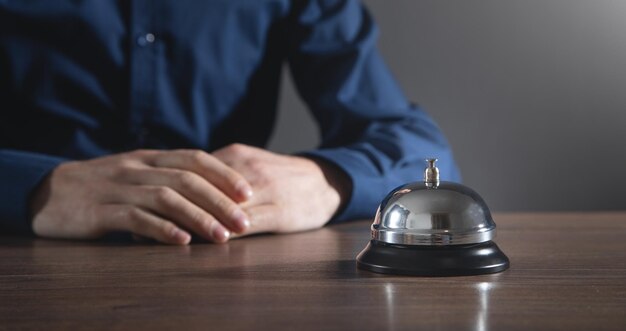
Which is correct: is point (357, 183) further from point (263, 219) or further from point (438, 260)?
point (438, 260)

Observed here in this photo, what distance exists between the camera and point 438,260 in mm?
720

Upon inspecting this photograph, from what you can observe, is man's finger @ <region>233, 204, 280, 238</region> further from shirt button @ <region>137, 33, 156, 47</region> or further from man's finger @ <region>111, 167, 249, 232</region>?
shirt button @ <region>137, 33, 156, 47</region>

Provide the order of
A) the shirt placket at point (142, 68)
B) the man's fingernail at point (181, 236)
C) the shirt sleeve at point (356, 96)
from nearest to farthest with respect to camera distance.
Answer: the man's fingernail at point (181, 236) < the shirt sleeve at point (356, 96) < the shirt placket at point (142, 68)

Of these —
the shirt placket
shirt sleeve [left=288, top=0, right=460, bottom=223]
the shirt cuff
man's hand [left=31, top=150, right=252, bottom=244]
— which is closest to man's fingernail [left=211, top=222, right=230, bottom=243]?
man's hand [left=31, top=150, right=252, bottom=244]

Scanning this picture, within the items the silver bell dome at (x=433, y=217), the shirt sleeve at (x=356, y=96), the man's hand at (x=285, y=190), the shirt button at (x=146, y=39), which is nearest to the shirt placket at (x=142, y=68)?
the shirt button at (x=146, y=39)

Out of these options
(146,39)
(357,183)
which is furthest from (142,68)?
(357,183)

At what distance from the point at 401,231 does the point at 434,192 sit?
0.17ft

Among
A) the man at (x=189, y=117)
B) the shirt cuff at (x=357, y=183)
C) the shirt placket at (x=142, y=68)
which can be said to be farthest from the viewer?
the shirt placket at (x=142, y=68)

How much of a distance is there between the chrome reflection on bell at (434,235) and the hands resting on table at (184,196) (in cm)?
32

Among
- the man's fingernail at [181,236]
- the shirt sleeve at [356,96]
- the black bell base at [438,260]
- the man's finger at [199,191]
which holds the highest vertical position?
the shirt sleeve at [356,96]

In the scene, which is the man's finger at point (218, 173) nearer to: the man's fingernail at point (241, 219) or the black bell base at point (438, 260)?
the man's fingernail at point (241, 219)

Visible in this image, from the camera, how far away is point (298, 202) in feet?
3.79

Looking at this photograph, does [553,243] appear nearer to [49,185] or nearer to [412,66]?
[49,185]

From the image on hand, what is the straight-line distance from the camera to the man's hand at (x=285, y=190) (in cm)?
111
